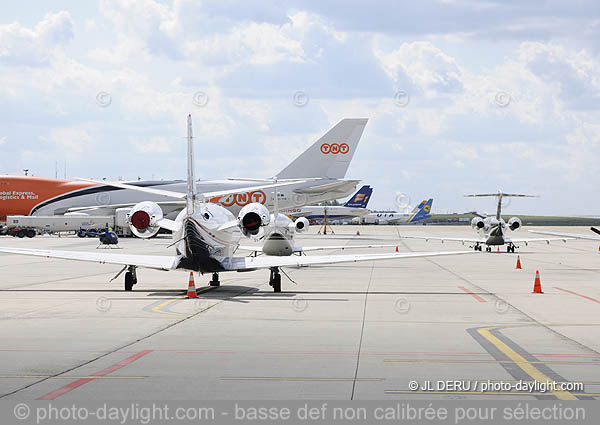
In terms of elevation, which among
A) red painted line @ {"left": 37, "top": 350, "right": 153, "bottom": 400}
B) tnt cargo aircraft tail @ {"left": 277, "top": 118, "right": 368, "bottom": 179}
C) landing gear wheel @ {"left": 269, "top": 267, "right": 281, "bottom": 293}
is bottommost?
red painted line @ {"left": 37, "top": 350, "right": 153, "bottom": 400}

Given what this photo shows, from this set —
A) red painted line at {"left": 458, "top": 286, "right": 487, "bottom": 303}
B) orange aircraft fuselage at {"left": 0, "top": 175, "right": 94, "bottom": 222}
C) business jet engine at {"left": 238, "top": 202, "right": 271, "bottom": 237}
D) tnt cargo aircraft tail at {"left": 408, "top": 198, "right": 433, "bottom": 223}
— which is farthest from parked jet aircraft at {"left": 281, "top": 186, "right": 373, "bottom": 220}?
business jet engine at {"left": 238, "top": 202, "right": 271, "bottom": 237}

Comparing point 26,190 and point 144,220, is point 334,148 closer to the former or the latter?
point 26,190

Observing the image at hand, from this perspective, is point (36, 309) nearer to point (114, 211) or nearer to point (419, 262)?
point (419, 262)

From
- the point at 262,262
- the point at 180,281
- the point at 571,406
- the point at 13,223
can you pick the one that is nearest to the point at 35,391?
the point at 571,406

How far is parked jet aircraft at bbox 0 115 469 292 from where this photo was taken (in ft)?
69.7

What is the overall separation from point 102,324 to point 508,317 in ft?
29.8

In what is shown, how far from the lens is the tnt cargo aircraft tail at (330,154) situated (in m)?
68.9

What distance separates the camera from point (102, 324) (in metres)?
15.2

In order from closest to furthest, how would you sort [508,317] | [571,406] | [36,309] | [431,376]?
[571,406] → [431,376] → [508,317] → [36,309]

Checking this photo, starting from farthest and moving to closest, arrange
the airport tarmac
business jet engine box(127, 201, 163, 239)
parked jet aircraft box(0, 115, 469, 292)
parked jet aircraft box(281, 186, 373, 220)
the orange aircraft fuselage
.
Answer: parked jet aircraft box(281, 186, 373, 220) → the orange aircraft fuselage → parked jet aircraft box(0, 115, 469, 292) → business jet engine box(127, 201, 163, 239) → the airport tarmac

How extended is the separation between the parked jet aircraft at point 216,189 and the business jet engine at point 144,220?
37.9 m

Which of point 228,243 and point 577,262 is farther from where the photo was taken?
point 577,262

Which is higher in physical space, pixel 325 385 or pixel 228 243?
pixel 228 243

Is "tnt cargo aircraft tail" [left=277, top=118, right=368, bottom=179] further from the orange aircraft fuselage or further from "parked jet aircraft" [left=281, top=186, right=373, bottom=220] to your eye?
"parked jet aircraft" [left=281, top=186, right=373, bottom=220]
